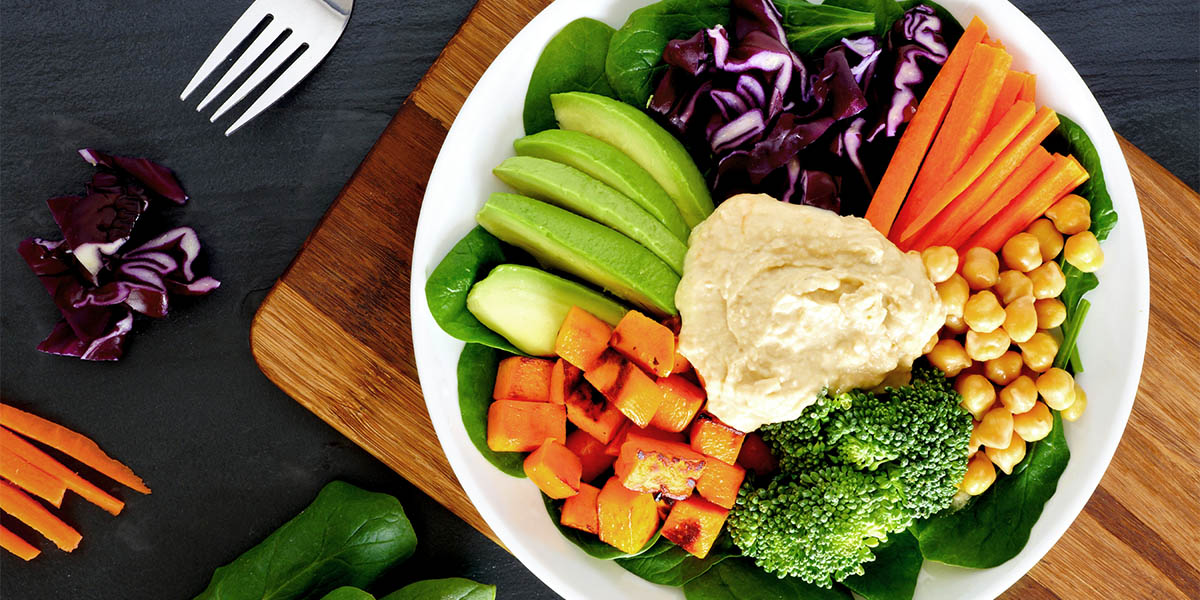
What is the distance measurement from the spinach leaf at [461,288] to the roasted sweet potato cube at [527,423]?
186 millimetres

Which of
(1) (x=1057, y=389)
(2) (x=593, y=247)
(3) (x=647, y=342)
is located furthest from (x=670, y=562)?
(1) (x=1057, y=389)

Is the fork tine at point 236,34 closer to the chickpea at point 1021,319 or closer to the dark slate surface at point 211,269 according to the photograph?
the dark slate surface at point 211,269

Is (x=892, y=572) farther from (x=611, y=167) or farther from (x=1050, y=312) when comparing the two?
(x=611, y=167)

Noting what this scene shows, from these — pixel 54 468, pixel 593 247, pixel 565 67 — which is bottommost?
pixel 54 468

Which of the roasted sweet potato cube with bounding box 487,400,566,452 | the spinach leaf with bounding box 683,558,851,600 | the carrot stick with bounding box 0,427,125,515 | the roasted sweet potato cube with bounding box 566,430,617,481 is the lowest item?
the spinach leaf with bounding box 683,558,851,600

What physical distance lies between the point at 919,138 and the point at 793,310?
28.7 inches

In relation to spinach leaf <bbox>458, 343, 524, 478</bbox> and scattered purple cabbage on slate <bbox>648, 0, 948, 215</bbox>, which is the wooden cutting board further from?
scattered purple cabbage on slate <bbox>648, 0, 948, 215</bbox>

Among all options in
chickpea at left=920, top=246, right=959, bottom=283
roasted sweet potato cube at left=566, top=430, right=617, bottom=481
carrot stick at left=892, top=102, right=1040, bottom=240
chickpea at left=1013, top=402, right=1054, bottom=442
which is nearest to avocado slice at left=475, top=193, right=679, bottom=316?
roasted sweet potato cube at left=566, top=430, right=617, bottom=481

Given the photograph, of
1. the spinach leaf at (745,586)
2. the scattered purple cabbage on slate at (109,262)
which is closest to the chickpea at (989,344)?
the spinach leaf at (745,586)

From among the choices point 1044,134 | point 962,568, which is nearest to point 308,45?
point 1044,134

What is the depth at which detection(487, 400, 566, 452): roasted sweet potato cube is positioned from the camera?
2.56m

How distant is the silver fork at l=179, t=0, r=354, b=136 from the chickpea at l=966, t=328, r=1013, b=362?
2.33 metres

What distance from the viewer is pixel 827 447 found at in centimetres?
242

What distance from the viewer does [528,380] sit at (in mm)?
2600
